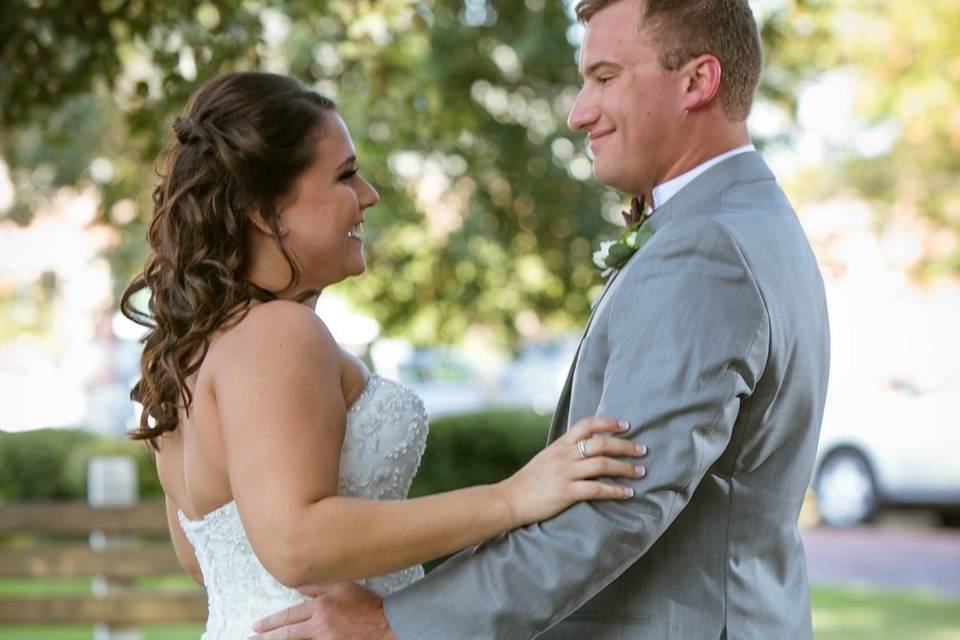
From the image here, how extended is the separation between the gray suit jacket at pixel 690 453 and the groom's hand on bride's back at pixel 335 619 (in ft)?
0.21

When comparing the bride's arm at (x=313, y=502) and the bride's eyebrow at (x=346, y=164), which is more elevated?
the bride's eyebrow at (x=346, y=164)

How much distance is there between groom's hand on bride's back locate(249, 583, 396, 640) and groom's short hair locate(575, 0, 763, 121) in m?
1.23

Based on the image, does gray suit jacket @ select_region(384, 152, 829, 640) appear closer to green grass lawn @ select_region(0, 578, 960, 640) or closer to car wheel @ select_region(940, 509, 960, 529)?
green grass lawn @ select_region(0, 578, 960, 640)

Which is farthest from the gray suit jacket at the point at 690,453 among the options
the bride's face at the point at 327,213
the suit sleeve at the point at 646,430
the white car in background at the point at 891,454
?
the white car in background at the point at 891,454

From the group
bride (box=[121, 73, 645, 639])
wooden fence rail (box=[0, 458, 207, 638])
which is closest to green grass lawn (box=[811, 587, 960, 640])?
wooden fence rail (box=[0, 458, 207, 638])

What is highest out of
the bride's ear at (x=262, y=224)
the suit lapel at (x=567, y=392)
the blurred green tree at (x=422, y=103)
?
the blurred green tree at (x=422, y=103)

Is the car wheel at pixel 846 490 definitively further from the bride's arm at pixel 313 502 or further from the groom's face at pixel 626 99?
the bride's arm at pixel 313 502

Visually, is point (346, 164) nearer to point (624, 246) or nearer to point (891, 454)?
point (624, 246)

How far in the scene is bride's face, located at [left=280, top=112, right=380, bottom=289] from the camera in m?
3.09

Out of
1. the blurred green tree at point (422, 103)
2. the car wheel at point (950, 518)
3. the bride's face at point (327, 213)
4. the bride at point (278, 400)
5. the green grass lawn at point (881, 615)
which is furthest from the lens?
the car wheel at point (950, 518)

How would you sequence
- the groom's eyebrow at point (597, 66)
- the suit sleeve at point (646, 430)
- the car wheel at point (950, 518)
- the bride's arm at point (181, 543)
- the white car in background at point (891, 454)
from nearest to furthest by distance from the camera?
the suit sleeve at point (646, 430) → the groom's eyebrow at point (597, 66) → the bride's arm at point (181, 543) → the white car in background at point (891, 454) → the car wheel at point (950, 518)

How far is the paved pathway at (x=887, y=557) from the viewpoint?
13.4 metres

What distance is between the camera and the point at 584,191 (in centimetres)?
1206

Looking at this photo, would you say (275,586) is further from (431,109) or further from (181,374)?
(431,109)
